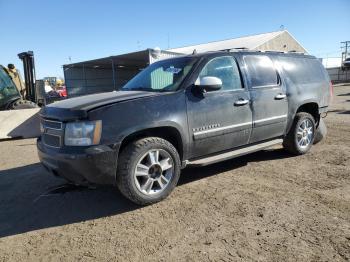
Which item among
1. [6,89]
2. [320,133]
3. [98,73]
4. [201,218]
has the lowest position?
[201,218]

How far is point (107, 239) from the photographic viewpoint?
11.3ft

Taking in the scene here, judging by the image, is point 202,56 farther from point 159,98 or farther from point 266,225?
point 266,225

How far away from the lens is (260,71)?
216 inches

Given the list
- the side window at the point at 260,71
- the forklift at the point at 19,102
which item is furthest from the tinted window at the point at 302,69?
the forklift at the point at 19,102

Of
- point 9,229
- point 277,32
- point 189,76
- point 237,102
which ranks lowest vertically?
point 9,229

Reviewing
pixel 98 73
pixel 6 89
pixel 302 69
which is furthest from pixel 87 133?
pixel 98 73

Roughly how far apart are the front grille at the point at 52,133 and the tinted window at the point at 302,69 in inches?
152

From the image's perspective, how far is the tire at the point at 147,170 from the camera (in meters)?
3.96

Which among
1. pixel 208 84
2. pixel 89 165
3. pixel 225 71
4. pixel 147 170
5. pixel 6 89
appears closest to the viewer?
pixel 89 165

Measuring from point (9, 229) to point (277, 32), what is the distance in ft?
130

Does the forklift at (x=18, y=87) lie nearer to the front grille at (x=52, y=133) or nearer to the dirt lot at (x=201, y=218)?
the dirt lot at (x=201, y=218)

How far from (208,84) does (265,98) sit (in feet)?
4.52

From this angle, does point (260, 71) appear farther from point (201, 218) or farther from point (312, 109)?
point (201, 218)

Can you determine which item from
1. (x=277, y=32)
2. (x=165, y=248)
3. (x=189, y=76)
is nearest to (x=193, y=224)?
(x=165, y=248)
